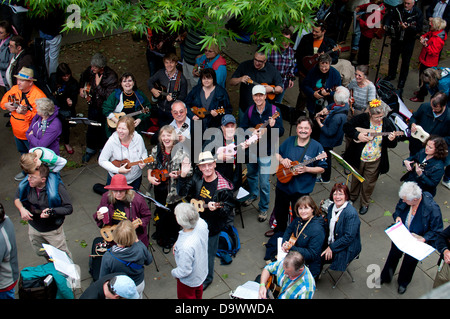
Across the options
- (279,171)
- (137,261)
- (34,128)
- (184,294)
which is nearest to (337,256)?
(279,171)

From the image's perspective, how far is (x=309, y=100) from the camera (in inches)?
351

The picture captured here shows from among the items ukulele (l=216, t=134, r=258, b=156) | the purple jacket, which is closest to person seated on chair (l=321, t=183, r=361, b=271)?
ukulele (l=216, t=134, r=258, b=156)

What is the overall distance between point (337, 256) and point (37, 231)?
378 centimetres

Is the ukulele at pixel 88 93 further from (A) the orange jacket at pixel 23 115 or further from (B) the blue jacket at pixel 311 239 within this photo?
(B) the blue jacket at pixel 311 239

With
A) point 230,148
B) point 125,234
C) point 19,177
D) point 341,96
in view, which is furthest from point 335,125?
point 19,177

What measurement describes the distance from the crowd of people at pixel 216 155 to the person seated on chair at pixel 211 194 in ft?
0.05

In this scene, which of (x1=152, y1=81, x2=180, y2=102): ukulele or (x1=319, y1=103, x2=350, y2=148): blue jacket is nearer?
(x1=319, y1=103, x2=350, y2=148): blue jacket

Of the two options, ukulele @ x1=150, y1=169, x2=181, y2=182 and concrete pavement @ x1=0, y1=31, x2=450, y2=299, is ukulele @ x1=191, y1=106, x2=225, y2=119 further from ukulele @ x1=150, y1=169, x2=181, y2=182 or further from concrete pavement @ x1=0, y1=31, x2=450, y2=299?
concrete pavement @ x1=0, y1=31, x2=450, y2=299

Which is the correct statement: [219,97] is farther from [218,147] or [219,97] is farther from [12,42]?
[12,42]

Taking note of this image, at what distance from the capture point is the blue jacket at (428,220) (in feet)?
20.4

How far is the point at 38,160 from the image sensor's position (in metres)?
6.25

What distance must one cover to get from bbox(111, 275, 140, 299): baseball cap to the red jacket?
7.65 m

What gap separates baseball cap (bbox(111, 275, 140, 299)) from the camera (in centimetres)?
497

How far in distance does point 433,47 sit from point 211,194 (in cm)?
594
